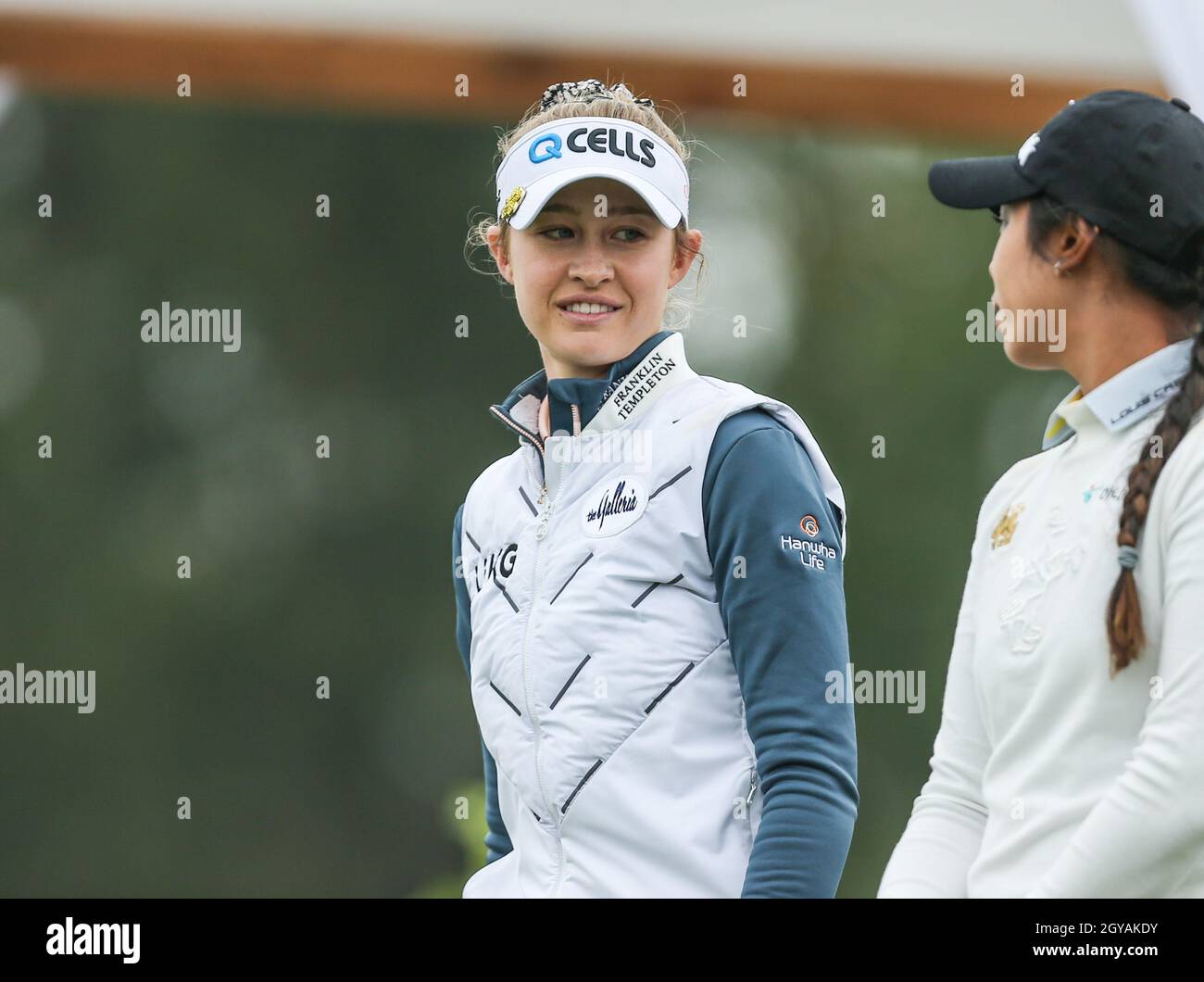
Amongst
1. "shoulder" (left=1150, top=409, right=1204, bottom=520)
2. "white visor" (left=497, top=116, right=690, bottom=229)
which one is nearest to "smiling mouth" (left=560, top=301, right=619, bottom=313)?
"white visor" (left=497, top=116, right=690, bottom=229)

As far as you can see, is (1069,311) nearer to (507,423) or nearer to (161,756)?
(507,423)

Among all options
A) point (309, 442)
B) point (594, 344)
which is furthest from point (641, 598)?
point (309, 442)

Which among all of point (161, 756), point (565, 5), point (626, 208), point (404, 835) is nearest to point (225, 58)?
point (565, 5)

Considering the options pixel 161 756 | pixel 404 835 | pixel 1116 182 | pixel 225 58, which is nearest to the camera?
pixel 1116 182

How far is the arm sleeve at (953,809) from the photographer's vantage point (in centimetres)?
193

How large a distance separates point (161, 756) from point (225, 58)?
7.41 meters

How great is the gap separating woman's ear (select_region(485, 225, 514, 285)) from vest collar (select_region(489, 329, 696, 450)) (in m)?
0.19

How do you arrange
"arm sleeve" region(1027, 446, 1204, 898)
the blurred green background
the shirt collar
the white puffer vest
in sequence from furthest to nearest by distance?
the blurred green background, the white puffer vest, the shirt collar, "arm sleeve" region(1027, 446, 1204, 898)

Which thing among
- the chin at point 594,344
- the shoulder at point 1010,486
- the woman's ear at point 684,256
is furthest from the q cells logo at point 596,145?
the shoulder at point 1010,486

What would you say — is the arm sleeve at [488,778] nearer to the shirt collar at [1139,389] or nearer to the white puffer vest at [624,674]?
the white puffer vest at [624,674]

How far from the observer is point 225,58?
4.02m

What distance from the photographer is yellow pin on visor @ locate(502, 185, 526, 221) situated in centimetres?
225

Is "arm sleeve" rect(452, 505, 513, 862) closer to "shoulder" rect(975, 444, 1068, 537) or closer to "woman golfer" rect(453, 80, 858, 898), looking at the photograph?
"woman golfer" rect(453, 80, 858, 898)

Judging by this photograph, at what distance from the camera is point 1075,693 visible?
69.3 inches
